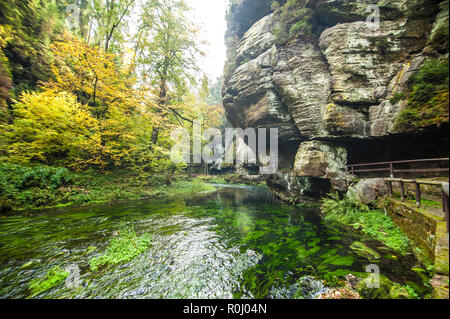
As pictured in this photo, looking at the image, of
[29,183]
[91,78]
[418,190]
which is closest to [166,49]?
[91,78]

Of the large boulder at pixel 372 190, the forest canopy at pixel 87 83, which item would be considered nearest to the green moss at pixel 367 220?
the large boulder at pixel 372 190

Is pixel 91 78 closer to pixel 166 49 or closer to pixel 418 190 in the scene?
pixel 166 49

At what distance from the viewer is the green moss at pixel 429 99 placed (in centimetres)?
360

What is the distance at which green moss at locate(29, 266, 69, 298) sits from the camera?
2.75 metres

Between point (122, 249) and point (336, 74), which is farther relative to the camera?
point (336, 74)

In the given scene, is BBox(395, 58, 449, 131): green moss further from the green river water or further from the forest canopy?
the forest canopy

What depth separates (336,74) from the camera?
28.5ft

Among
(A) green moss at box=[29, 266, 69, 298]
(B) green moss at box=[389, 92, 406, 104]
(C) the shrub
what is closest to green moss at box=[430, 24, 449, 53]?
(B) green moss at box=[389, 92, 406, 104]

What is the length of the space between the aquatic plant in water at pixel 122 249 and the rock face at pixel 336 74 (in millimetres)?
9427

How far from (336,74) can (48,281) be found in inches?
541

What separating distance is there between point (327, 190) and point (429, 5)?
888 cm

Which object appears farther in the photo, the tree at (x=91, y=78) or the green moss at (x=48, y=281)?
the tree at (x=91, y=78)

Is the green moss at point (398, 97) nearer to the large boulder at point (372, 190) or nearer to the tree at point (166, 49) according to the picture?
the large boulder at point (372, 190)
